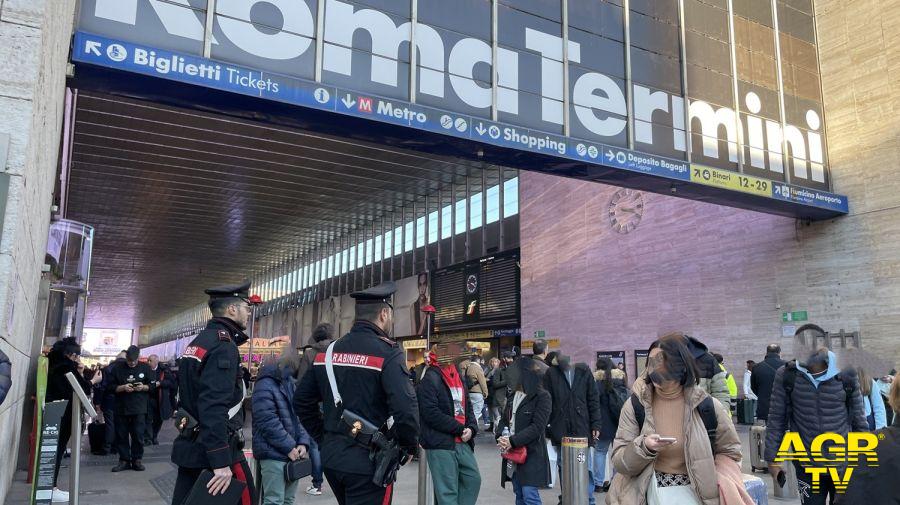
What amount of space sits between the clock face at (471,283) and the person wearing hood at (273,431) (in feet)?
73.0

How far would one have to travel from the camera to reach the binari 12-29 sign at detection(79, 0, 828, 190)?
10477 millimetres

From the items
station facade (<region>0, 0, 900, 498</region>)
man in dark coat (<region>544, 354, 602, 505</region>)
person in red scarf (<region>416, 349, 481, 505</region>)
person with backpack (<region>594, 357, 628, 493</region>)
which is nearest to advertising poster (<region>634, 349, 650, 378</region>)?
station facade (<region>0, 0, 900, 498</region>)

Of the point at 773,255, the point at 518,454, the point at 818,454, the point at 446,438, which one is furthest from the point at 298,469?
the point at 773,255

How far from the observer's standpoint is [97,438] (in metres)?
12.2

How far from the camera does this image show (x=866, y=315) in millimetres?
15977

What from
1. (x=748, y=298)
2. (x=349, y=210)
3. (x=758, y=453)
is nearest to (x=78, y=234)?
(x=758, y=453)

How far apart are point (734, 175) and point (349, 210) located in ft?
75.1

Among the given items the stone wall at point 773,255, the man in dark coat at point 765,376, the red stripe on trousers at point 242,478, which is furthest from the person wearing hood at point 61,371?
the stone wall at point 773,255

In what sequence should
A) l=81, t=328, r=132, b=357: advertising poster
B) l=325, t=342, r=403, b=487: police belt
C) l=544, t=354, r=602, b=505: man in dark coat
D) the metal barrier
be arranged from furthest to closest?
l=81, t=328, r=132, b=357: advertising poster, l=544, t=354, r=602, b=505: man in dark coat, the metal barrier, l=325, t=342, r=403, b=487: police belt

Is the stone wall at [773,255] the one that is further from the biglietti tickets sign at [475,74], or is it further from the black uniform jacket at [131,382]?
the black uniform jacket at [131,382]

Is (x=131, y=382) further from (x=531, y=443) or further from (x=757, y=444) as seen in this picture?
(x=757, y=444)

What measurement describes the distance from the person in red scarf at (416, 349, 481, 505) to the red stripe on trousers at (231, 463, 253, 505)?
1.89 m

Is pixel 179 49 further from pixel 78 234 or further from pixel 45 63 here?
pixel 45 63

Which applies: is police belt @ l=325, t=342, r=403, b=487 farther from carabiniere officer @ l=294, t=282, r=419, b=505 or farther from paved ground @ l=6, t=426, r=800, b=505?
paved ground @ l=6, t=426, r=800, b=505
